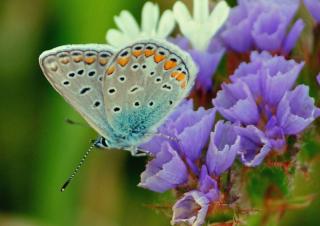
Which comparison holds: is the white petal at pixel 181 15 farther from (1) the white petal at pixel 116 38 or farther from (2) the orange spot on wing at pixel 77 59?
(2) the orange spot on wing at pixel 77 59

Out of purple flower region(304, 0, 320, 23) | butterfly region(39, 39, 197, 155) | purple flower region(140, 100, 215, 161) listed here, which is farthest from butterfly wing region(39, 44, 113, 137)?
purple flower region(304, 0, 320, 23)

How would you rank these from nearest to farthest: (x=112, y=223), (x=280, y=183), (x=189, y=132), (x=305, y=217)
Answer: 1. (x=189, y=132)
2. (x=280, y=183)
3. (x=305, y=217)
4. (x=112, y=223)

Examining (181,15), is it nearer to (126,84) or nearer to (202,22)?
(202,22)

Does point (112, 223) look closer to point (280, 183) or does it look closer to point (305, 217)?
point (305, 217)

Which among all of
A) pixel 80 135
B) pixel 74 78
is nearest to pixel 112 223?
pixel 80 135

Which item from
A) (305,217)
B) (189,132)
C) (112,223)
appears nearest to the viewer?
(189,132)

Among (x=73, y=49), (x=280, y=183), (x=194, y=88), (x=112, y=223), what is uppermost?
(x=73, y=49)

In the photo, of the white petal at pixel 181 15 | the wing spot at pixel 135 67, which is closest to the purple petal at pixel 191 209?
the wing spot at pixel 135 67
